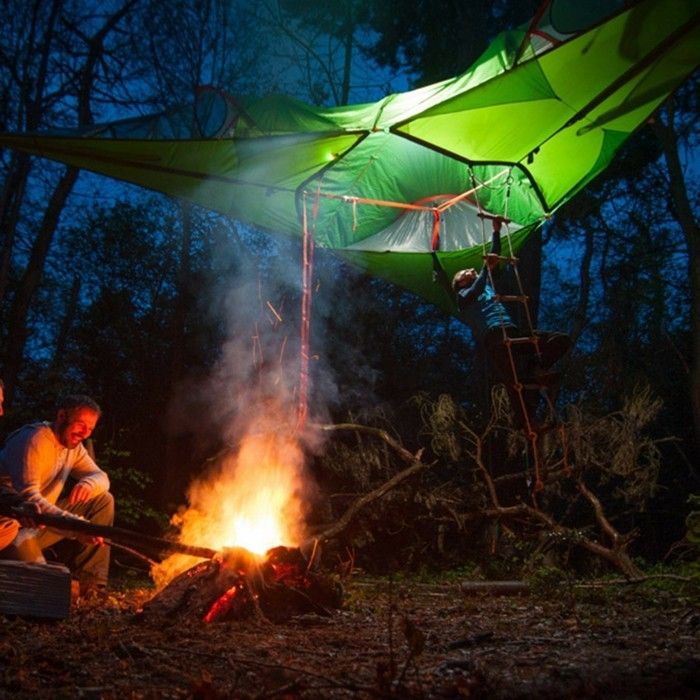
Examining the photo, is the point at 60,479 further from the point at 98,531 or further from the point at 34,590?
the point at 34,590

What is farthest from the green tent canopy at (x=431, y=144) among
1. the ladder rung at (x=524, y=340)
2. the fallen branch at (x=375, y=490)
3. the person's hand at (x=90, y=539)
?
the person's hand at (x=90, y=539)

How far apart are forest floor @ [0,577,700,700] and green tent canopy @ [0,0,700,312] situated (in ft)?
9.94

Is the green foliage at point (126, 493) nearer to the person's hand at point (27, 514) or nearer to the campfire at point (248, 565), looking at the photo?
the campfire at point (248, 565)

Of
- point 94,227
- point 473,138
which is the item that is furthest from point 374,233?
point 94,227

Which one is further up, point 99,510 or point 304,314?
point 304,314

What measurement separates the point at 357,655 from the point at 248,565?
3.57ft

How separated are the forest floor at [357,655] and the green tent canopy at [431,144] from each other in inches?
119

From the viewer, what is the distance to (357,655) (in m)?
3.04

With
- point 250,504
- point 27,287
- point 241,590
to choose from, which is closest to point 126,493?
point 27,287

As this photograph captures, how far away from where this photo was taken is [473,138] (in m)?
4.88

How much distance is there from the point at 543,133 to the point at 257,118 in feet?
7.34

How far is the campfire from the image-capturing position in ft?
12.4

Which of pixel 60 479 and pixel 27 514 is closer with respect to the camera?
pixel 27 514

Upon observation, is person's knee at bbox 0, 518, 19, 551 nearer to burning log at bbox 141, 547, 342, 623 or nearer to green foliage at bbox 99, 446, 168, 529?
burning log at bbox 141, 547, 342, 623
